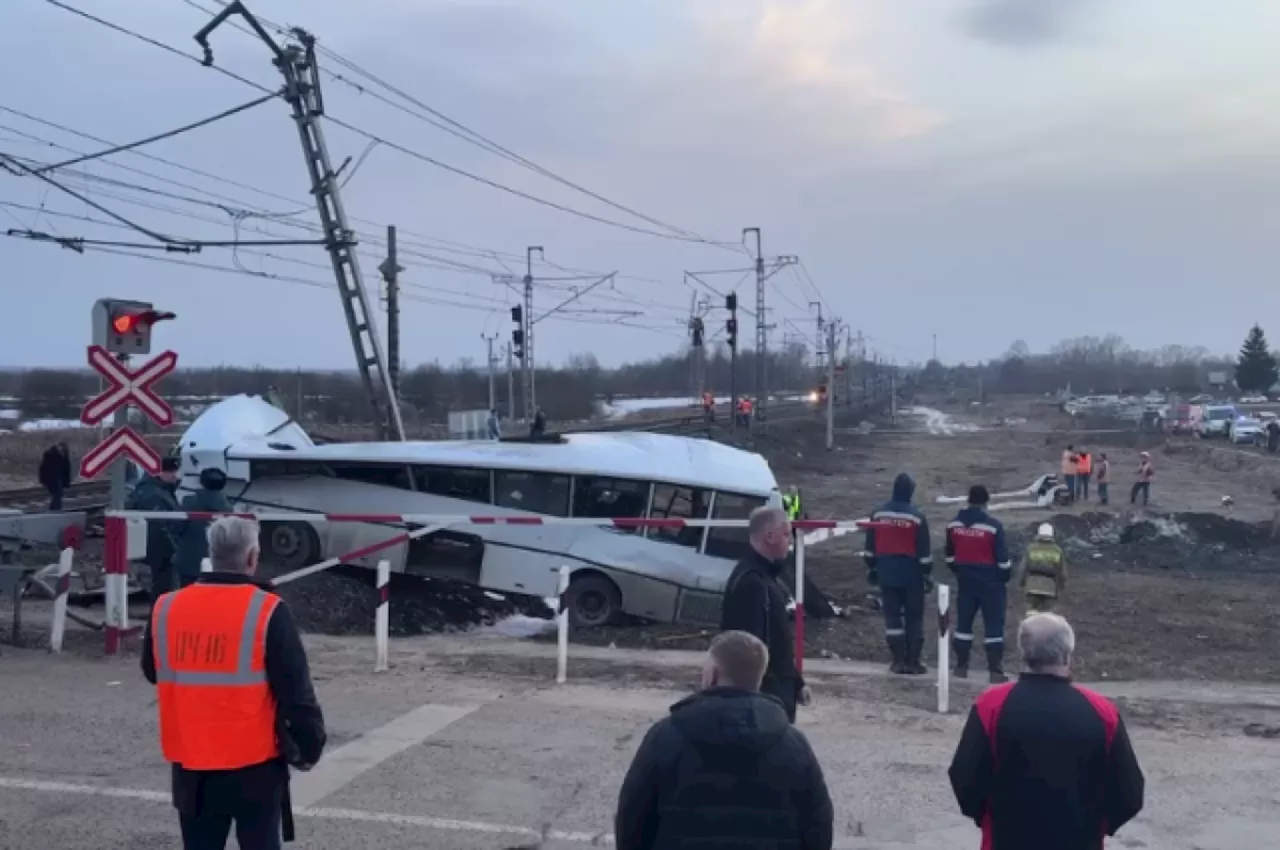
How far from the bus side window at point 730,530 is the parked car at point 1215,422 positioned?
61.4m

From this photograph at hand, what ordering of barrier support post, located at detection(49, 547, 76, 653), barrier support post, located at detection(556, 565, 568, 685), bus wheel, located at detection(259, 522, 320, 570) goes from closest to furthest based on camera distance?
barrier support post, located at detection(556, 565, 568, 685)
barrier support post, located at detection(49, 547, 76, 653)
bus wheel, located at detection(259, 522, 320, 570)

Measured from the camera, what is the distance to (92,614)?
1362 centimetres

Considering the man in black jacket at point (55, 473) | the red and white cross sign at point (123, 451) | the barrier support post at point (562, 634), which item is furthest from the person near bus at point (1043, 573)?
the man in black jacket at point (55, 473)

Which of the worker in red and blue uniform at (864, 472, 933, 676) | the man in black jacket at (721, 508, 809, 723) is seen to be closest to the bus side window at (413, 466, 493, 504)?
the worker in red and blue uniform at (864, 472, 933, 676)

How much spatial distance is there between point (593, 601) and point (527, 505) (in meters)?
1.44

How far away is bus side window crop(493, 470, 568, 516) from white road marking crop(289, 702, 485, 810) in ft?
18.1

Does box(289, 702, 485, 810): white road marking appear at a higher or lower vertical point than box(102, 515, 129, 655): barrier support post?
lower

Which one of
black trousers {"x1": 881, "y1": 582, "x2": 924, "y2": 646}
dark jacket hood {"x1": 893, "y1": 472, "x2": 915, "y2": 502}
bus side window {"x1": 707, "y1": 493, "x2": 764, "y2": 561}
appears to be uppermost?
dark jacket hood {"x1": 893, "y1": 472, "x2": 915, "y2": 502}

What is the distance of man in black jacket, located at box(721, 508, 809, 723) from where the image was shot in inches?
219

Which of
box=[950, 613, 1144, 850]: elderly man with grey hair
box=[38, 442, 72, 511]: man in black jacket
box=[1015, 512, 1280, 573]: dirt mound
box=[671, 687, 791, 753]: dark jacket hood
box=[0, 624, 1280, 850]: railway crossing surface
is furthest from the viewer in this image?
box=[1015, 512, 1280, 573]: dirt mound

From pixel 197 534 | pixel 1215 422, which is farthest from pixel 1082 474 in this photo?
pixel 1215 422

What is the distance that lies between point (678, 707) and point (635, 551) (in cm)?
1111

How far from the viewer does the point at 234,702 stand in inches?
172

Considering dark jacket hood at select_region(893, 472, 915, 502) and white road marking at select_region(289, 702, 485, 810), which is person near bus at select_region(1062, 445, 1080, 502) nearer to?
dark jacket hood at select_region(893, 472, 915, 502)
